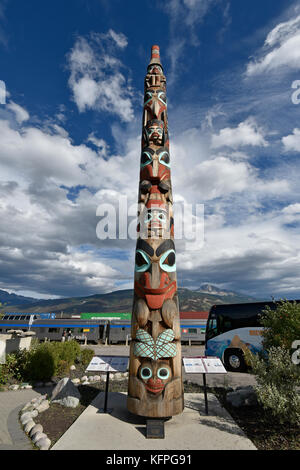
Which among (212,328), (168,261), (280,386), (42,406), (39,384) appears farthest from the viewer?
(212,328)

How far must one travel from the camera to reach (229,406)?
38.1 feet

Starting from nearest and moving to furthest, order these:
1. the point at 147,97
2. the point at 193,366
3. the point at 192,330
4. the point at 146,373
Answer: the point at 146,373 < the point at 193,366 < the point at 147,97 < the point at 192,330

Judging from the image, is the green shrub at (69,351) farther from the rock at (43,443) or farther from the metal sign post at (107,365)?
the rock at (43,443)

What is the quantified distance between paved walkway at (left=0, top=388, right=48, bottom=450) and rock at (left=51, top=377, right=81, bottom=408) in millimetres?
1569

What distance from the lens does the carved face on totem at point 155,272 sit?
942 centimetres

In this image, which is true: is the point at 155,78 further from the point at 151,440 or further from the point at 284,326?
the point at 151,440

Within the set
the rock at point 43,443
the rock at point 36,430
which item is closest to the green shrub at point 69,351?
the rock at point 36,430

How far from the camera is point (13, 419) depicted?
9953 millimetres

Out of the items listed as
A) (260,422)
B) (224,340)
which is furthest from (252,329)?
(260,422)

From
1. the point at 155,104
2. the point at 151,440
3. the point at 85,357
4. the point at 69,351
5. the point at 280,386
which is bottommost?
the point at 85,357

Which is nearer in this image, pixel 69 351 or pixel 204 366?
pixel 204 366

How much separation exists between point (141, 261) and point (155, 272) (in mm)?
764

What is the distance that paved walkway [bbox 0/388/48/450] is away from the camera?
784 centimetres

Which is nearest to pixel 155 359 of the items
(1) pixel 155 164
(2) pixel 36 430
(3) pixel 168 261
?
(3) pixel 168 261
